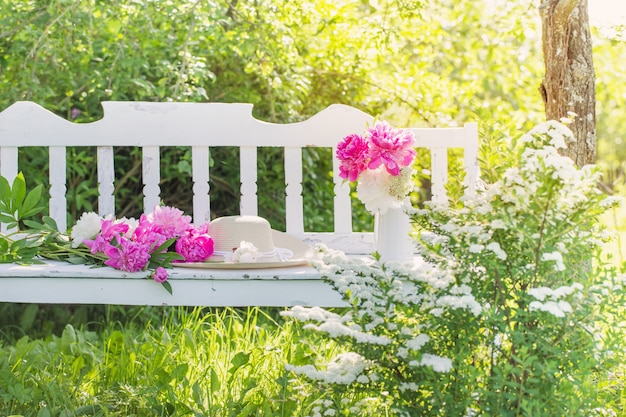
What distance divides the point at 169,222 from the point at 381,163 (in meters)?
0.71

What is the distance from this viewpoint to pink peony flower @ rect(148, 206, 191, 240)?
2604mm

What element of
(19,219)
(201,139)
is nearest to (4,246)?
(19,219)

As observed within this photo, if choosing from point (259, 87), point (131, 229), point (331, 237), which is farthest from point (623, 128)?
point (131, 229)

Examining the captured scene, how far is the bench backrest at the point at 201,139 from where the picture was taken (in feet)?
10.5

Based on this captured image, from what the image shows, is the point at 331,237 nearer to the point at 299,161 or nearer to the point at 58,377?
the point at 299,161

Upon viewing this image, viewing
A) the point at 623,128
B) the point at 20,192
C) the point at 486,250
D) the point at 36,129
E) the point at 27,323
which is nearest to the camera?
the point at 486,250

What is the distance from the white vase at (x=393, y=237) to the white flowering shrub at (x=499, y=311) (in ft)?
2.15

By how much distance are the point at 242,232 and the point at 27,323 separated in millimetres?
1880

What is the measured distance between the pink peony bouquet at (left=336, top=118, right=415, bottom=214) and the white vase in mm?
36

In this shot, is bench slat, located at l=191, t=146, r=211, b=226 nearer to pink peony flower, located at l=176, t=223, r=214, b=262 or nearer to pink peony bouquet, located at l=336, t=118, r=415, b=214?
pink peony flower, located at l=176, t=223, r=214, b=262

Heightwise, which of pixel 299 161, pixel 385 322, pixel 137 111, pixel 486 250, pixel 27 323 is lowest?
pixel 27 323

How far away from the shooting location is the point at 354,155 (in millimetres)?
2600

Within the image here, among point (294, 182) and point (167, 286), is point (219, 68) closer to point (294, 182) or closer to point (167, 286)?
point (294, 182)

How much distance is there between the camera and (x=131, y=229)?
2578mm
